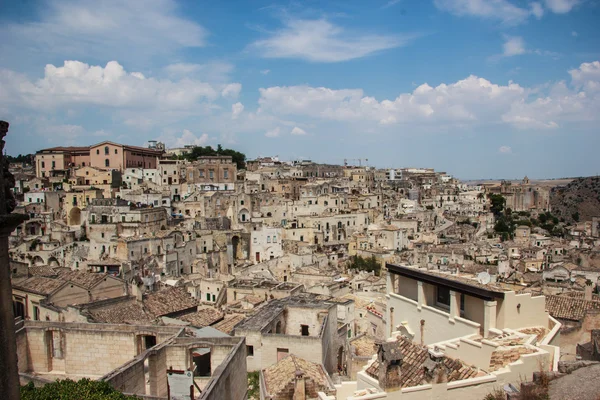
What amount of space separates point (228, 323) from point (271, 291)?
17.0 ft

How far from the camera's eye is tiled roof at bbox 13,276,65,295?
1967cm

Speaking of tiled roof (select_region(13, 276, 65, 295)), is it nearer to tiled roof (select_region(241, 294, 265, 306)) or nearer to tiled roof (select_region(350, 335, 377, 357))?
tiled roof (select_region(241, 294, 265, 306))

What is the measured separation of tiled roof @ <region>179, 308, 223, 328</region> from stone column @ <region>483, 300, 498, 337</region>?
36.4 feet

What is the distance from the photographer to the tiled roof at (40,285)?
774 inches

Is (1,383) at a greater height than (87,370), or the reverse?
(1,383)

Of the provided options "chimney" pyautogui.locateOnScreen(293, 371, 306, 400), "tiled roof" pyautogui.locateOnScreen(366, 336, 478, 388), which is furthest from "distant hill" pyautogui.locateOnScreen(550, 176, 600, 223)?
"tiled roof" pyautogui.locateOnScreen(366, 336, 478, 388)

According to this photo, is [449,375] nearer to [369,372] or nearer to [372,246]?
[369,372]

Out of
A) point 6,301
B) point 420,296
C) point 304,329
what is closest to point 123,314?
point 304,329

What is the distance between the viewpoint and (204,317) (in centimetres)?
1864

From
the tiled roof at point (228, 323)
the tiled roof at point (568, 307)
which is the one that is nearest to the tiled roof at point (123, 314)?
the tiled roof at point (228, 323)

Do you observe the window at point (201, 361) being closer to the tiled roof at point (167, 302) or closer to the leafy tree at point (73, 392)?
the leafy tree at point (73, 392)

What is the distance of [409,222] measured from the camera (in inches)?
2298

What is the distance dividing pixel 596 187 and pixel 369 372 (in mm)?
122452

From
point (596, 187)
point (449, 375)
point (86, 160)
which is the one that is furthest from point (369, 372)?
point (596, 187)
